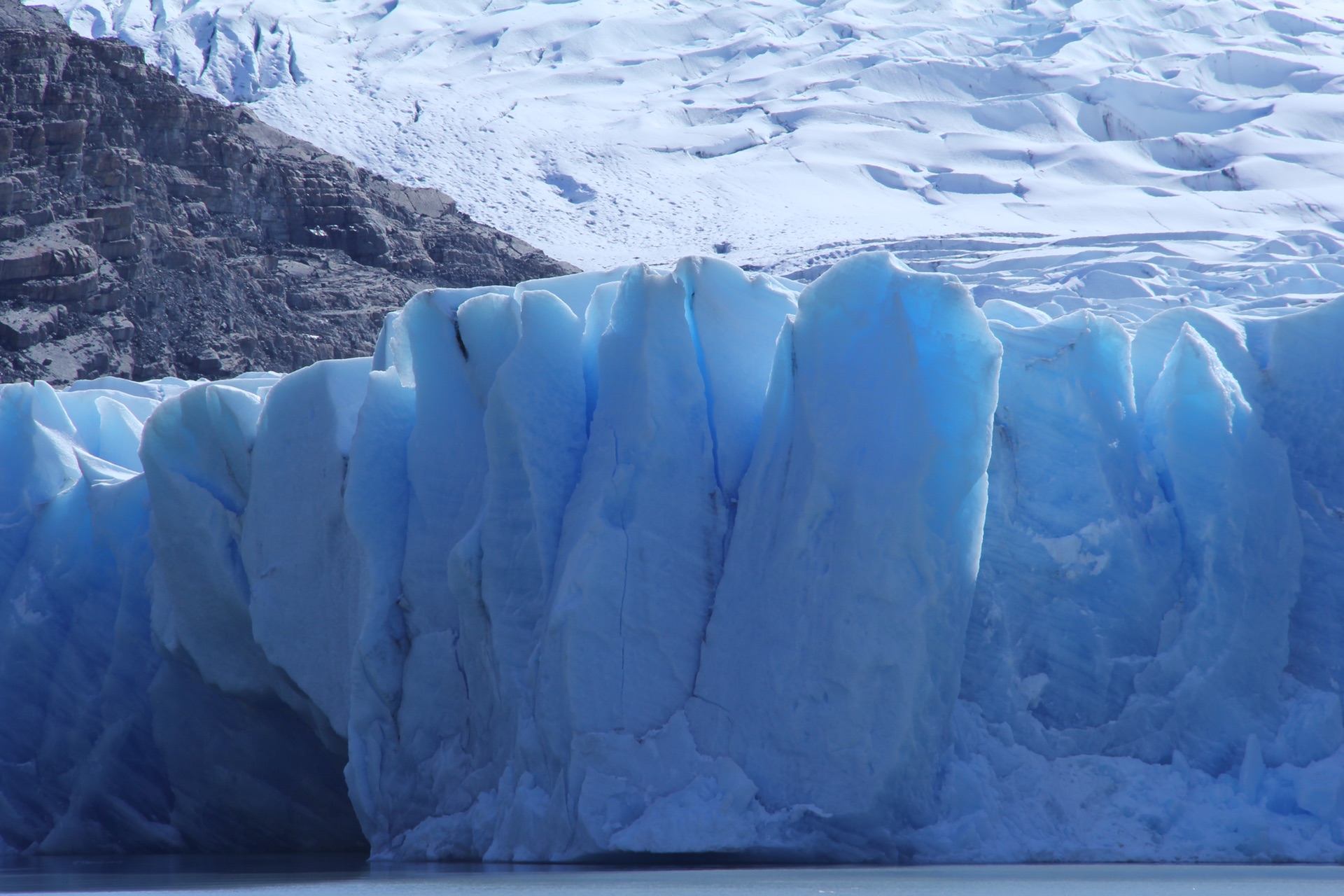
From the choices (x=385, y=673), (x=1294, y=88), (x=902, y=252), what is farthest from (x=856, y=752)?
(x=1294, y=88)

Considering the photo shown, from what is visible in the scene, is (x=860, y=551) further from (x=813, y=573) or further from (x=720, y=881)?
(x=720, y=881)

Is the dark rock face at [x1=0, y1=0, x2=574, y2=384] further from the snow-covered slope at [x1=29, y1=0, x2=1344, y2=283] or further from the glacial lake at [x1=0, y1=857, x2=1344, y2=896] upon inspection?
the glacial lake at [x1=0, y1=857, x2=1344, y2=896]

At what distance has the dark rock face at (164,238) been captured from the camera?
22828 mm

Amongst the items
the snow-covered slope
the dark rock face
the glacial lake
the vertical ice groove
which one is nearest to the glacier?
the vertical ice groove

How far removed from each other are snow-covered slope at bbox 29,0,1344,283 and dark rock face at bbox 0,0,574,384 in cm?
922

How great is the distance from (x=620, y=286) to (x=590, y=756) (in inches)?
90.1

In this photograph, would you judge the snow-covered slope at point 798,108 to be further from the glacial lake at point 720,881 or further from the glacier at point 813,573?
the glacial lake at point 720,881

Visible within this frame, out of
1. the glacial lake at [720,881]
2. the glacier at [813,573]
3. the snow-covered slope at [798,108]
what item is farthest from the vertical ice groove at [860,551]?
the snow-covered slope at [798,108]

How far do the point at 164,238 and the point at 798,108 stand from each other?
2835 centimetres

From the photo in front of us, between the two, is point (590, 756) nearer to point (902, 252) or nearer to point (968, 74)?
point (902, 252)

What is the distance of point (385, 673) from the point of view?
724cm

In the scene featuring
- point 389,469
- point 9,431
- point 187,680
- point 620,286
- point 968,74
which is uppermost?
point 620,286

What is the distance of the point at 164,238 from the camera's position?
2461 cm

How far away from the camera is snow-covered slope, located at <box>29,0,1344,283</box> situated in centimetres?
3784
